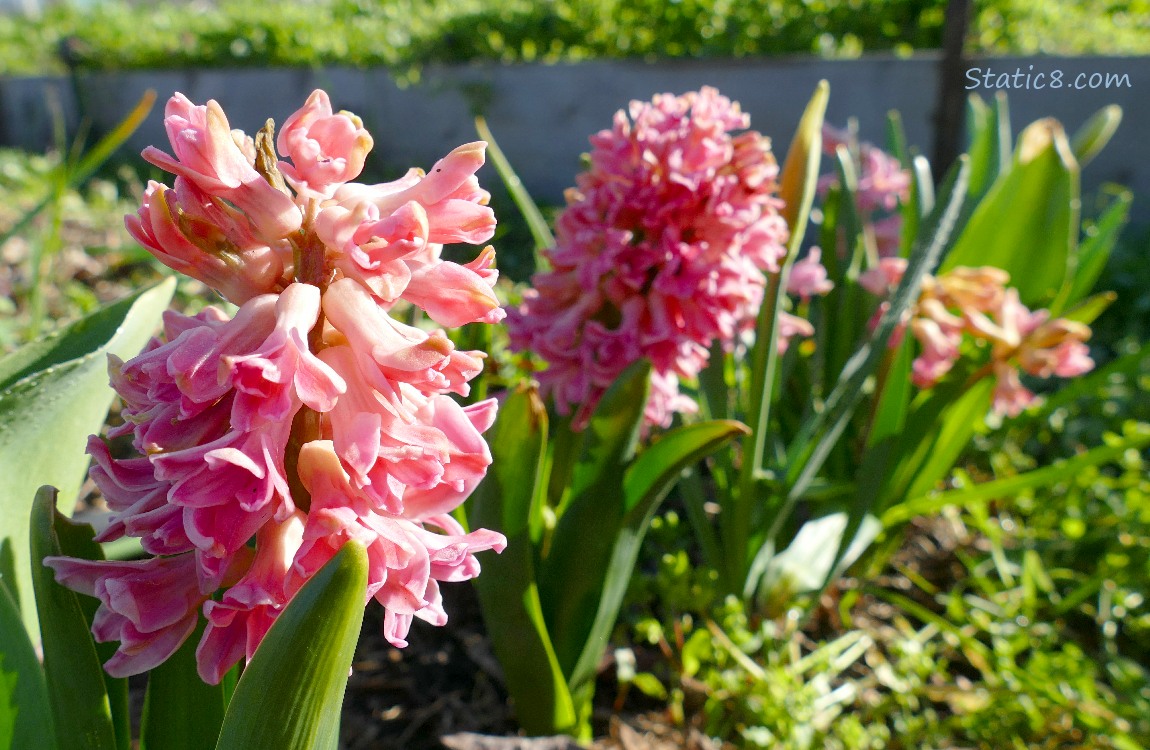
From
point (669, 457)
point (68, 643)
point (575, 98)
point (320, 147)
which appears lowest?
point (575, 98)

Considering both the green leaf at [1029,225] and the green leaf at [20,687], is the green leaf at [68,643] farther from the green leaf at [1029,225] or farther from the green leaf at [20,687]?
the green leaf at [1029,225]

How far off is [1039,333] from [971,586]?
1.92 feet

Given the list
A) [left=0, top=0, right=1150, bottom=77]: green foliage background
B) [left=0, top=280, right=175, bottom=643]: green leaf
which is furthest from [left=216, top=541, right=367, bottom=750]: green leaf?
[left=0, top=0, right=1150, bottom=77]: green foliage background

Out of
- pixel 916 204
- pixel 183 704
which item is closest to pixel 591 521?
pixel 183 704

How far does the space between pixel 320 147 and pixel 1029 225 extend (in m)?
1.49

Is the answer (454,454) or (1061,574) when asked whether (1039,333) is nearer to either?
(1061,574)

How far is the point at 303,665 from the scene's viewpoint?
1.54 feet

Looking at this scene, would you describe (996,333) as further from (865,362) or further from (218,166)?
(218,166)

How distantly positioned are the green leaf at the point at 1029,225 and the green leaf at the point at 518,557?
1.04 metres

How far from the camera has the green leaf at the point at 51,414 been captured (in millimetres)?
716

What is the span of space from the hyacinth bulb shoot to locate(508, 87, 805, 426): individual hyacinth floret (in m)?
0.47

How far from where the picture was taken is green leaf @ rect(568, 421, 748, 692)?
0.91 m

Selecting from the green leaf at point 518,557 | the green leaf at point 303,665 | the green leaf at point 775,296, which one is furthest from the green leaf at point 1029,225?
the green leaf at point 303,665

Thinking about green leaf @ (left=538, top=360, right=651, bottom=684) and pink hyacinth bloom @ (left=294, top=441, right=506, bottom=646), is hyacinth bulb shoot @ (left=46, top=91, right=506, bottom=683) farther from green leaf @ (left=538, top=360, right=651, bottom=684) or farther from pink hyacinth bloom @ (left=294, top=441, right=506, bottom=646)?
green leaf @ (left=538, top=360, right=651, bottom=684)
